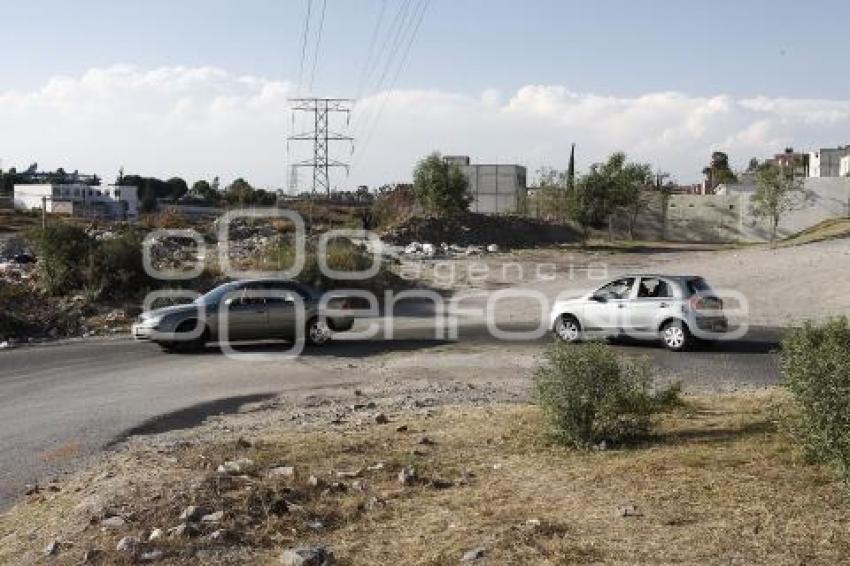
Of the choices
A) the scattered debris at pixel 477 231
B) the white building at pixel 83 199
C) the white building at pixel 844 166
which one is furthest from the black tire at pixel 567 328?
the white building at pixel 844 166

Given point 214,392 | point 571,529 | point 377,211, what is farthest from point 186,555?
point 377,211

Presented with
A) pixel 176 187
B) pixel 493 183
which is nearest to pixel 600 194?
pixel 493 183

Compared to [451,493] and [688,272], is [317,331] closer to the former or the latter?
[451,493]

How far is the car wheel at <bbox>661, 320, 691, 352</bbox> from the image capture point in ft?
61.4

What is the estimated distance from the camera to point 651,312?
62.6 feet

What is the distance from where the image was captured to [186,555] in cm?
691

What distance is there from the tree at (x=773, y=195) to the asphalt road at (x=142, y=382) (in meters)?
38.8

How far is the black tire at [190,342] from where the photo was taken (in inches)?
789

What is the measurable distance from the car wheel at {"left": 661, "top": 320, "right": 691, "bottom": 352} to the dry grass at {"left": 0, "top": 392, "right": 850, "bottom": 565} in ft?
26.2

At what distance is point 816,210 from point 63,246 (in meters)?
52.9

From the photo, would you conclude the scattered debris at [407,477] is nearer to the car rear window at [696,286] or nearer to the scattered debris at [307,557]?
the scattered debris at [307,557]

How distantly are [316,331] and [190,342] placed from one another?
2.73m

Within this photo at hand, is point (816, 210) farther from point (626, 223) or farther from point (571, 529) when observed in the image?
point (571, 529)

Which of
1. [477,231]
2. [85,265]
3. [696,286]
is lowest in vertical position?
[696,286]
